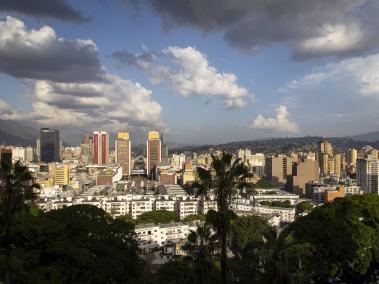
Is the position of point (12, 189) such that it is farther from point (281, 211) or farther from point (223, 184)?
point (281, 211)

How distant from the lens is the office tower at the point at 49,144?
172m

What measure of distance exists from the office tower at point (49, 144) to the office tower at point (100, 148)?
24.8 meters

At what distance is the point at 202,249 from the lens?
948 cm

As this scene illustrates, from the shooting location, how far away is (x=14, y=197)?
32.4ft

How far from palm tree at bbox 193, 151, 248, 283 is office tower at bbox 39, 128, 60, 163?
563 feet

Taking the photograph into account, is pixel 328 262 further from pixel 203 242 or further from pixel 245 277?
pixel 203 242

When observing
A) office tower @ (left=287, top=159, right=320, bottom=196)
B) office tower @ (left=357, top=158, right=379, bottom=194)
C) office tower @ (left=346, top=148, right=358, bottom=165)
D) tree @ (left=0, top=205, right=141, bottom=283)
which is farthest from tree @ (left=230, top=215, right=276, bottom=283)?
office tower @ (left=346, top=148, right=358, bottom=165)

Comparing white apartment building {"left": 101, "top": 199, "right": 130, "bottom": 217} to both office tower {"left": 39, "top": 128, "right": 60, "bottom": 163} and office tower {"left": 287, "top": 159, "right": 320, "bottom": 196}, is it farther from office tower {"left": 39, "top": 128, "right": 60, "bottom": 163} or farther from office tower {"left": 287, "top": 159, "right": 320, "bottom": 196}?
office tower {"left": 39, "top": 128, "right": 60, "bottom": 163}

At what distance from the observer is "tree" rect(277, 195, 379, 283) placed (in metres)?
17.0

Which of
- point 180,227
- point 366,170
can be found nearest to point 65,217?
point 180,227

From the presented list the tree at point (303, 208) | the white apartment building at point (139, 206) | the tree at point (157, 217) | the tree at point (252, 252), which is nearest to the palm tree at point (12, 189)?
the tree at point (252, 252)

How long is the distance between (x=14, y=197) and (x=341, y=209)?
14.6 metres

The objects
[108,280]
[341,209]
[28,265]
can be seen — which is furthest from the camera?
[341,209]

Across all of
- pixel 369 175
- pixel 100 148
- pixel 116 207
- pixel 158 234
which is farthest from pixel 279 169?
pixel 158 234
